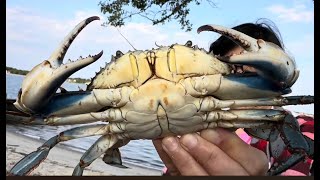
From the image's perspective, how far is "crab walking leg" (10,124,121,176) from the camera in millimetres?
1609

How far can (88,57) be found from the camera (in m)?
1.41

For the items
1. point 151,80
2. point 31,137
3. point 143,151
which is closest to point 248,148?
point 151,80

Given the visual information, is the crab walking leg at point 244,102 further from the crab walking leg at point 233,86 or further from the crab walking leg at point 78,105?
the crab walking leg at point 78,105

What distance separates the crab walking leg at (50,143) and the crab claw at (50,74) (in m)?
0.19

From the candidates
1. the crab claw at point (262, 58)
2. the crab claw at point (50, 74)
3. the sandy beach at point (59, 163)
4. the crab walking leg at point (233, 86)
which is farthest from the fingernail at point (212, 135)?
the sandy beach at point (59, 163)

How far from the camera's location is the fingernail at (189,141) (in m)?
1.47

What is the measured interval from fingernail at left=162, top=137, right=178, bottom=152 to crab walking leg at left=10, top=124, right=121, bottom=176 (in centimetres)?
17

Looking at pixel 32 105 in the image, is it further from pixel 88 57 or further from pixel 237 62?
pixel 237 62

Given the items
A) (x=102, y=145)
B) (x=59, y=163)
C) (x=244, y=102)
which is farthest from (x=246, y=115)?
(x=59, y=163)

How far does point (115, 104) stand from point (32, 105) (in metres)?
0.25

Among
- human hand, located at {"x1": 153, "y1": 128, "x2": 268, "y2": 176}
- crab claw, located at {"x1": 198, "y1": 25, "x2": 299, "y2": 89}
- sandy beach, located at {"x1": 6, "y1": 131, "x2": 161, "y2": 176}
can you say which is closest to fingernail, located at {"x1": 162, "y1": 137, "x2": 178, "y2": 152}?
human hand, located at {"x1": 153, "y1": 128, "x2": 268, "y2": 176}

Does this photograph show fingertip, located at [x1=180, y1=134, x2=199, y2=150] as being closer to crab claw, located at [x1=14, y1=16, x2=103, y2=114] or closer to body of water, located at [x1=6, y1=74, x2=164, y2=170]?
crab claw, located at [x1=14, y1=16, x2=103, y2=114]
